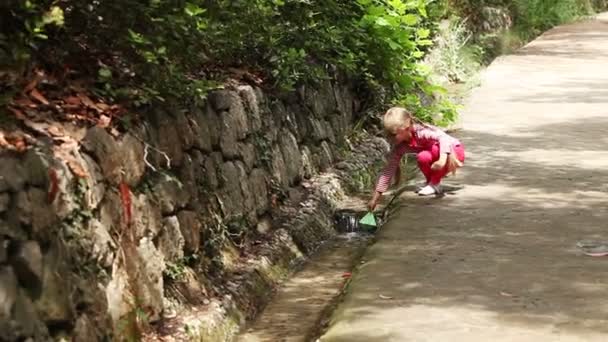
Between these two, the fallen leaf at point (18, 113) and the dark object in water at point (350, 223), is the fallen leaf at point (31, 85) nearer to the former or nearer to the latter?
the fallen leaf at point (18, 113)

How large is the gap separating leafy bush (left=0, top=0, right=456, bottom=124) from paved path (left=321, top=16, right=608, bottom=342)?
4.62 ft

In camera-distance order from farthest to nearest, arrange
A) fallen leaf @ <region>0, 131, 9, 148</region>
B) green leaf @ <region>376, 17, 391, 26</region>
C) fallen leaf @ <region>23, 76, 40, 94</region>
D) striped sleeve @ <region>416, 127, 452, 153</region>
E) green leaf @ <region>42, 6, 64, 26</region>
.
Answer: green leaf @ <region>376, 17, 391, 26</region>
striped sleeve @ <region>416, 127, 452, 153</region>
fallen leaf @ <region>23, 76, 40, 94</region>
green leaf @ <region>42, 6, 64, 26</region>
fallen leaf @ <region>0, 131, 9, 148</region>

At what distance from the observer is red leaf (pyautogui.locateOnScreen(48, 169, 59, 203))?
4.37m

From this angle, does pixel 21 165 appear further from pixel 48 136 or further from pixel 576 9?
pixel 576 9

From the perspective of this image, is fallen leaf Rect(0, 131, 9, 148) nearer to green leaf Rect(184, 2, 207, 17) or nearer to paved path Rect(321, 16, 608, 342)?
green leaf Rect(184, 2, 207, 17)

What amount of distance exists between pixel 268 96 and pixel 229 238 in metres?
1.79

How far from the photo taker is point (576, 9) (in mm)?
27812

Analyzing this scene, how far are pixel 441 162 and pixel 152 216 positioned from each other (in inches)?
130

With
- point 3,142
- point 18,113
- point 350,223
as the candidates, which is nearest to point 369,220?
point 350,223

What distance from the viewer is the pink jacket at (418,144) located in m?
8.16

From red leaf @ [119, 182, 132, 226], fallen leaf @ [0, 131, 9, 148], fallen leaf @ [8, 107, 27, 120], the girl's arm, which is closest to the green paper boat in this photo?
the girl's arm

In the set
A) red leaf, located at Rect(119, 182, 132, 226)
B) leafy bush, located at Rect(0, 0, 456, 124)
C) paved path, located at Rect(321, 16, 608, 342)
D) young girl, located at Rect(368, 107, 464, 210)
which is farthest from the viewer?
young girl, located at Rect(368, 107, 464, 210)

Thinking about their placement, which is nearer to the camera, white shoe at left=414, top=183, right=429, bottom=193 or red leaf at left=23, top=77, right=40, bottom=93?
red leaf at left=23, top=77, right=40, bottom=93

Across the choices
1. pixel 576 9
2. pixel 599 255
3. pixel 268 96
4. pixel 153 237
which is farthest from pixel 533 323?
pixel 576 9
